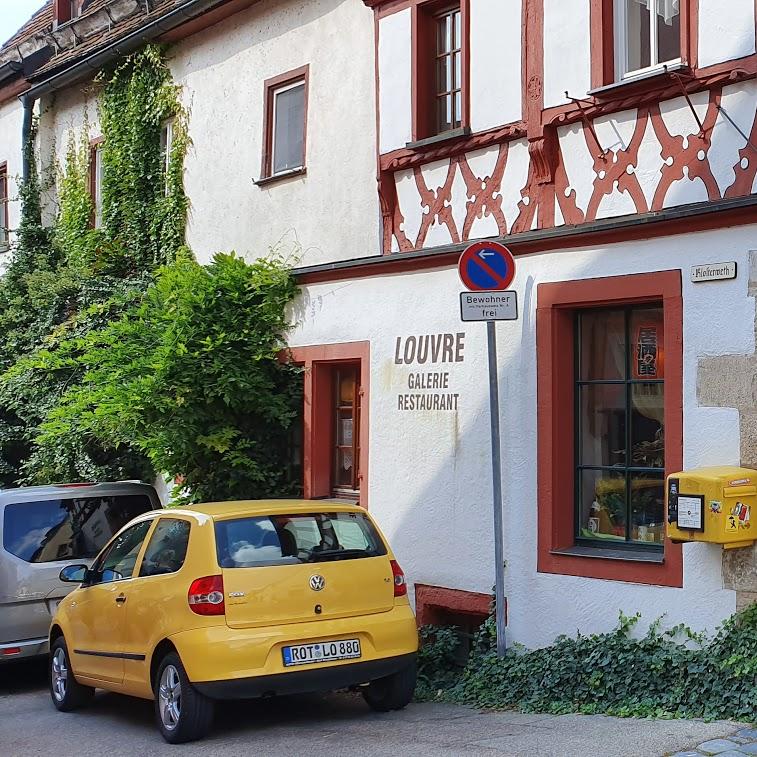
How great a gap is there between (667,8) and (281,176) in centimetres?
548

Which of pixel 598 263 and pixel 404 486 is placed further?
pixel 404 486

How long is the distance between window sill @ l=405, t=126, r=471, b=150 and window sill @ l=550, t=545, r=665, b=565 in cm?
376

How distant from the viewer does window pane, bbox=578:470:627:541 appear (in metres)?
9.72

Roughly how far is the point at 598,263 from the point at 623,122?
1.10m

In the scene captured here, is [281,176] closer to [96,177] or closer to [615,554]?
[96,177]

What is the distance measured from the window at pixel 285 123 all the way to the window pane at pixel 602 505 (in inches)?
213

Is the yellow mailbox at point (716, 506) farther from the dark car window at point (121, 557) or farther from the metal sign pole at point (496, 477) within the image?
the dark car window at point (121, 557)

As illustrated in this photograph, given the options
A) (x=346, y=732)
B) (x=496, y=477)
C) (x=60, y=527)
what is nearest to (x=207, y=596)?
(x=346, y=732)

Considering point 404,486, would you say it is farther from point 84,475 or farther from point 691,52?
point 84,475

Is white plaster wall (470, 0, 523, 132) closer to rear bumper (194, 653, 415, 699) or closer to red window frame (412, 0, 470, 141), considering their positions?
red window frame (412, 0, 470, 141)

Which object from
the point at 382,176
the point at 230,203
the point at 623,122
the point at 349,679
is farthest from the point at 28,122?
the point at 349,679

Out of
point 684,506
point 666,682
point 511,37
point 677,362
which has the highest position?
point 511,37

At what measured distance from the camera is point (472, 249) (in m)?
9.34

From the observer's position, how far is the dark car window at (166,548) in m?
8.46
